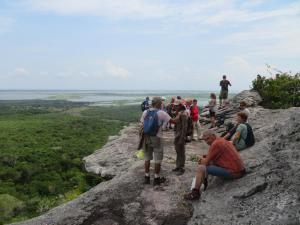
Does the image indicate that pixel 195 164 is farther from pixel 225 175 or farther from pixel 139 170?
pixel 225 175

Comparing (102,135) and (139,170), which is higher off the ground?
(139,170)

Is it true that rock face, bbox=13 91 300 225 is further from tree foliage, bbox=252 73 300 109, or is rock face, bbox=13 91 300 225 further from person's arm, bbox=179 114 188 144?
tree foliage, bbox=252 73 300 109

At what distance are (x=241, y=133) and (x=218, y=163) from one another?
2995 mm

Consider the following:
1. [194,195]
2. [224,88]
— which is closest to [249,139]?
[194,195]

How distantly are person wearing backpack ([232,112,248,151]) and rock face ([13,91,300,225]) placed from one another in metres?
0.24

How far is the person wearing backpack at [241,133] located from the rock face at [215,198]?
0.24 m

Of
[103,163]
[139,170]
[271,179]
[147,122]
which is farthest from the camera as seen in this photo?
[103,163]

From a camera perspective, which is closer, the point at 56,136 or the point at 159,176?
the point at 159,176

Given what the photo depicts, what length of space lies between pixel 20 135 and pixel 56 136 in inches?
315

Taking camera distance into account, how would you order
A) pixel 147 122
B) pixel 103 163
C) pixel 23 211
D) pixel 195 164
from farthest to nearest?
pixel 23 211 < pixel 103 163 < pixel 195 164 < pixel 147 122

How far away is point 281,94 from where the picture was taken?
2323 cm

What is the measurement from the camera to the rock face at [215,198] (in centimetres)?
845

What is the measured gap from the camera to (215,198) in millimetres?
9492

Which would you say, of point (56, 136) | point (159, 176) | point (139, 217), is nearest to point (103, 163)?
point (159, 176)
